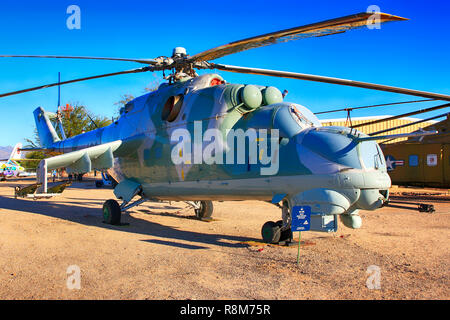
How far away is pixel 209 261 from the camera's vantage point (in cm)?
621

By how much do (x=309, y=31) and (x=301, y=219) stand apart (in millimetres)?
3188

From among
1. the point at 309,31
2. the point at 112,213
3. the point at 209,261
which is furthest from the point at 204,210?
the point at 309,31

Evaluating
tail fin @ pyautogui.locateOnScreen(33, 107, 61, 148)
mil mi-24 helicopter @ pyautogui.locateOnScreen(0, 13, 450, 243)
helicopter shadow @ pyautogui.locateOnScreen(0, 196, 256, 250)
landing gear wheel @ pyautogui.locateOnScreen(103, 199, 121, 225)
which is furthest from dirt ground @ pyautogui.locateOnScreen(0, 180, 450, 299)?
tail fin @ pyautogui.locateOnScreen(33, 107, 61, 148)

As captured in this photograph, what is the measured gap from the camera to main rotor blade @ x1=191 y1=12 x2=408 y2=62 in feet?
16.6

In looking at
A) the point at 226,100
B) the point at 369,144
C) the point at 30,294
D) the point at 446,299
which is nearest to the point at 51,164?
the point at 226,100

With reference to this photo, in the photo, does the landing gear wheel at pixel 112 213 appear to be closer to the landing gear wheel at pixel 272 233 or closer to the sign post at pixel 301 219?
the landing gear wheel at pixel 272 233

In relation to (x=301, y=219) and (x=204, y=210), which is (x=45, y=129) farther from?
(x=301, y=219)

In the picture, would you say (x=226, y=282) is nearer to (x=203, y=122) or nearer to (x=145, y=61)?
(x=203, y=122)

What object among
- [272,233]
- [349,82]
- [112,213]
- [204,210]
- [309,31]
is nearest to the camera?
[309,31]

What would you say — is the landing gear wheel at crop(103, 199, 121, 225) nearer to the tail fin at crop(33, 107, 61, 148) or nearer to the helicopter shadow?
the helicopter shadow

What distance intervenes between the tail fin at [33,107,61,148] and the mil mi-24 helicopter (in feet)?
18.5

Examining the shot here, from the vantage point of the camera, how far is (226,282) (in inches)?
200

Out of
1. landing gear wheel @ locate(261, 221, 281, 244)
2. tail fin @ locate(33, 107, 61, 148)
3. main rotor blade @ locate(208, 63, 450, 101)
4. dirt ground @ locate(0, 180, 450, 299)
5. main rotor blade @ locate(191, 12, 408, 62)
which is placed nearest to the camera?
dirt ground @ locate(0, 180, 450, 299)
